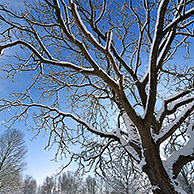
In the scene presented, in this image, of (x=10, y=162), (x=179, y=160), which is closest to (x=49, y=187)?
(x=10, y=162)

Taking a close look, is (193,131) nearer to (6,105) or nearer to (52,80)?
(52,80)

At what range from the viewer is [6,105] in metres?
4.12

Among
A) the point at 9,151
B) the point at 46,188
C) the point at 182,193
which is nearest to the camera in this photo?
the point at 182,193

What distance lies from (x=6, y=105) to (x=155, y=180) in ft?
13.4

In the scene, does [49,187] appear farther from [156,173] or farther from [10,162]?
[156,173]

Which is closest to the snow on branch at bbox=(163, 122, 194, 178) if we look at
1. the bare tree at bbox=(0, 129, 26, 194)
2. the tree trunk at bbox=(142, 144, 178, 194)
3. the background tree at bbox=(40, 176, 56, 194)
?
the tree trunk at bbox=(142, 144, 178, 194)

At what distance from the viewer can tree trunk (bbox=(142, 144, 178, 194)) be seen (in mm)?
2586

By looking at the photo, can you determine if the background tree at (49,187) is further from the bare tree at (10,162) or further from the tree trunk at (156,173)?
the tree trunk at (156,173)

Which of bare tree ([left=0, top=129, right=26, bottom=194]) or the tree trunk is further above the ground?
bare tree ([left=0, top=129, right=26, bottom=194])

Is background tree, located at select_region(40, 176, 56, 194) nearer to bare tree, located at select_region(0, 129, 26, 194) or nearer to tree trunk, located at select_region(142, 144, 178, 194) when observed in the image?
bare tree, located at select_region(0, 129, 26, 194)

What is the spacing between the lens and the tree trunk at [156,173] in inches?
102

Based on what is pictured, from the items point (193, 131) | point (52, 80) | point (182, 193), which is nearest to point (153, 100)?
point (193, 131)

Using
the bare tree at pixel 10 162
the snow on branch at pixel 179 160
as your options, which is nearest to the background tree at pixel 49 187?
the bare tree at pixel 10 162

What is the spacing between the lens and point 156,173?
107 inches
